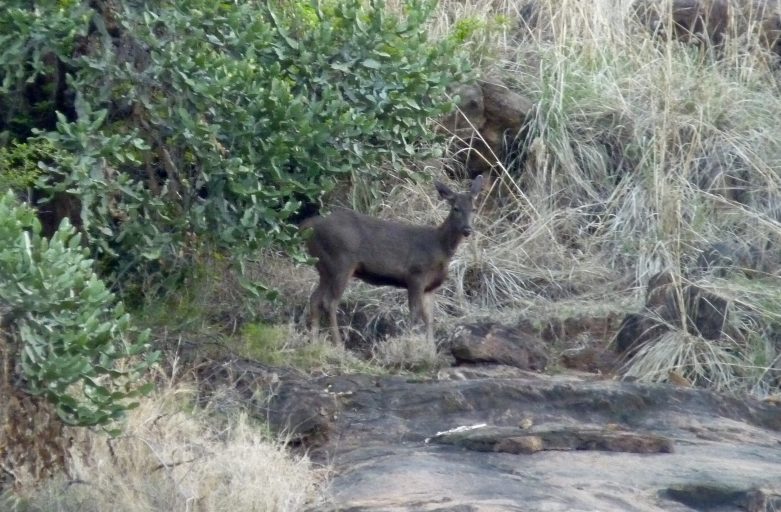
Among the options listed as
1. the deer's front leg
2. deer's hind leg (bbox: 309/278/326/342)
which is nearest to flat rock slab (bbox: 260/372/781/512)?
the deer's front leg

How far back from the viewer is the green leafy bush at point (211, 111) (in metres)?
9.33

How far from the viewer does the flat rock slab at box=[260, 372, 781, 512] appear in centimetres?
717

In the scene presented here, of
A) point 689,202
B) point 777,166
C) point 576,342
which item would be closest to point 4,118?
point 576,342

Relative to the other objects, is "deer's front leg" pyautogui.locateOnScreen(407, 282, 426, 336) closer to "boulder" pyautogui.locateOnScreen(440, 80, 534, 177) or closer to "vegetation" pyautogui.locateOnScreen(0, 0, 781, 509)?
"vegetation" pyautogui.locateOnScreen(0, 0, 781, 509)

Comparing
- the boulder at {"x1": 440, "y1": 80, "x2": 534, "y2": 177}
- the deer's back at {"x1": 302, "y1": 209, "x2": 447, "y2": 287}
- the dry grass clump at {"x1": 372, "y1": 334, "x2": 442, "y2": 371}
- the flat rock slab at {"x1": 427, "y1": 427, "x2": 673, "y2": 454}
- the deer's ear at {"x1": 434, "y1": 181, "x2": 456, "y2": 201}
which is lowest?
the dry grass clump at {"x1": 372, "y1": 334, "x2": 442, "y2": 371}

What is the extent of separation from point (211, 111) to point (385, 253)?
2.39 m

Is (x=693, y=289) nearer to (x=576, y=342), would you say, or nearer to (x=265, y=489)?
(x=576, y=342)

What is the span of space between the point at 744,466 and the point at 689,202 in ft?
18.4

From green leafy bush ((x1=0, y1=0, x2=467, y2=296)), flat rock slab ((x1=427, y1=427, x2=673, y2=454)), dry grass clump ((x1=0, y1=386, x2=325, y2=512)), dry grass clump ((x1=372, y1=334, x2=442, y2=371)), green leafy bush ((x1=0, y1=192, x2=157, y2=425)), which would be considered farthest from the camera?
Answer: dry grass clump ((x1=372, y1=334, x2=442, y2=371))

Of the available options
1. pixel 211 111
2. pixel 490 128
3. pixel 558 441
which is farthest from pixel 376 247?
pixel 558 441

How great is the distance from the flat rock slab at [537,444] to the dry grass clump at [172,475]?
Answer: 0.31 meters

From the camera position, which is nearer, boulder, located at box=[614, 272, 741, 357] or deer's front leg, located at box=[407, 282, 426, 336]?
boulder, located at box=[614, 272, 741, 357]

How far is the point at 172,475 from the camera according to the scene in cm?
713

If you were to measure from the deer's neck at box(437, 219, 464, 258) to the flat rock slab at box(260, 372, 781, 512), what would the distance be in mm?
2012
